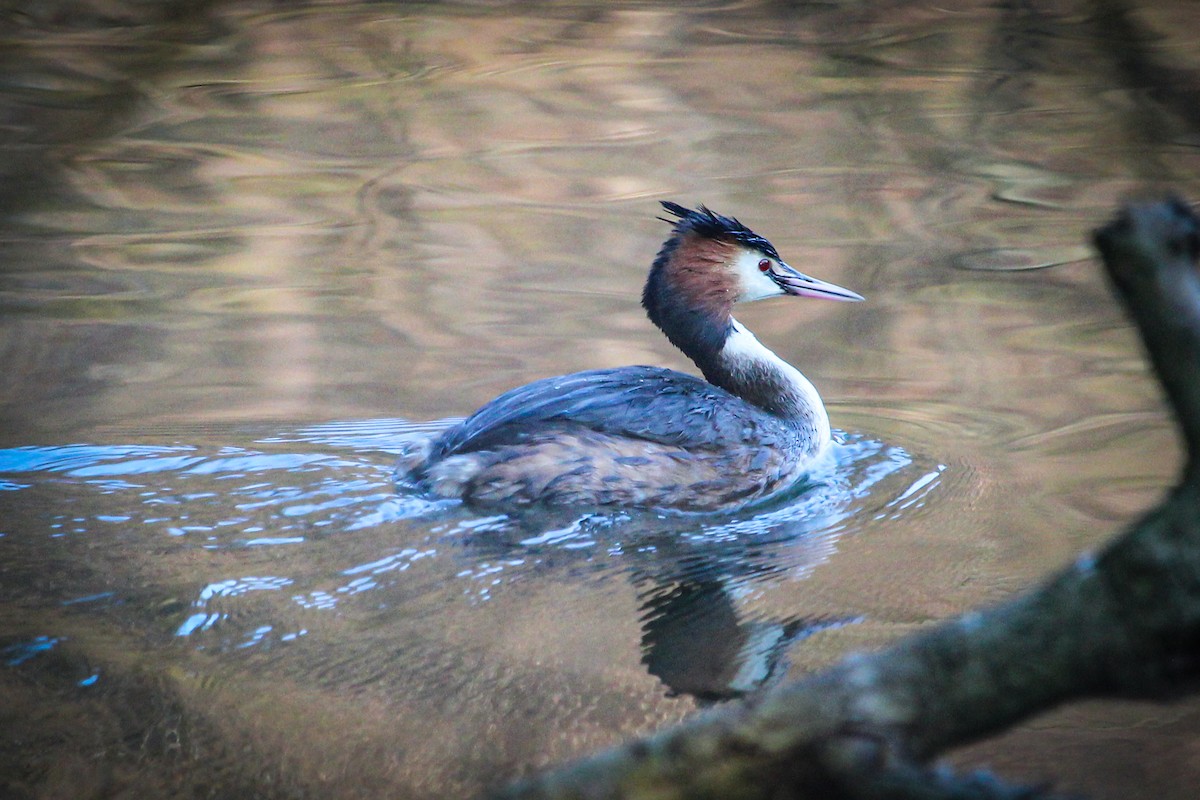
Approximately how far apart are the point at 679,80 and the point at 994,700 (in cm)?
Result: 948

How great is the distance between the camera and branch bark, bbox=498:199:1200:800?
1086 mm

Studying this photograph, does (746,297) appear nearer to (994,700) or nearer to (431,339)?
(431,339)

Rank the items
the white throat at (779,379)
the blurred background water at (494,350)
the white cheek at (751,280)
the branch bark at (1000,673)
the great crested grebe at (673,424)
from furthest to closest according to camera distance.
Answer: the white cheek at (751,280)
the white throat at (779,379)
the great crested grebe at (673,424)
the blurred background water at (494,350)
the branch bark at (1000,673)

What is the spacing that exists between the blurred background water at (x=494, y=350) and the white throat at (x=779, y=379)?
229mm

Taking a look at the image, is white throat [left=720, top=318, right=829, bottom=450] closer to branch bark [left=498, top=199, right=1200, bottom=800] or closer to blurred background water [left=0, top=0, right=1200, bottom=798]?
blurred background water [left=0, top=0, right=1200, bottom=798]

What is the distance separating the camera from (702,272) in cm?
499

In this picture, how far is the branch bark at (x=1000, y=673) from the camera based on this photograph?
1086 mm

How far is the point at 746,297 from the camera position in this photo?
16.9ft

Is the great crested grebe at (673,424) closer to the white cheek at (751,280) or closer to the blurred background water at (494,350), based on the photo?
the white cheek at (751,280)

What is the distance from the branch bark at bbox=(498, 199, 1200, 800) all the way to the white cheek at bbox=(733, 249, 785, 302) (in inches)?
155

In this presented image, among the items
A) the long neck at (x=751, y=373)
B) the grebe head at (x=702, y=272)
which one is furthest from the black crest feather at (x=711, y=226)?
the long neck at (x=751, y=373)

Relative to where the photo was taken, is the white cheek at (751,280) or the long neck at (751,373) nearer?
the long neck at (751,373)

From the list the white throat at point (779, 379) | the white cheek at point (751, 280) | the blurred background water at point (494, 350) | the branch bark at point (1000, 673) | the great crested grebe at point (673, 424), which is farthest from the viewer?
the white cheek at point (751, 280)

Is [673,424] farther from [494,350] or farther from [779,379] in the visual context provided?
[494,350]
